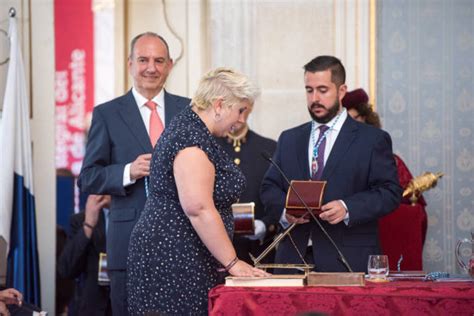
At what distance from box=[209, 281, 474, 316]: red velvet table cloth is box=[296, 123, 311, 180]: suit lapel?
1.18 metres

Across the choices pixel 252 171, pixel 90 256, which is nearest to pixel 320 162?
pixel 252 171

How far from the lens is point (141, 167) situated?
175 inches

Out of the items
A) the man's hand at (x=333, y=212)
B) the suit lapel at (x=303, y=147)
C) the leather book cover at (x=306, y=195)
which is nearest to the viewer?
the leather book cover at (x=306, y=195)

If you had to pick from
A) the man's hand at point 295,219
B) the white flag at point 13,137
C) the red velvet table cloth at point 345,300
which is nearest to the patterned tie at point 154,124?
the man's hand at point 295,219

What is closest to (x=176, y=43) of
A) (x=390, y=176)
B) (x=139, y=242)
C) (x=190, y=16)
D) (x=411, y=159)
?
(x=190, y=16)

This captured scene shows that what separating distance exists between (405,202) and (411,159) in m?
0.56

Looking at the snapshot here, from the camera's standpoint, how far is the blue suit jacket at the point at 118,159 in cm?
459

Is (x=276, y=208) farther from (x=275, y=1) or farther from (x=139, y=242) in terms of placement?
(x=275, y=1)

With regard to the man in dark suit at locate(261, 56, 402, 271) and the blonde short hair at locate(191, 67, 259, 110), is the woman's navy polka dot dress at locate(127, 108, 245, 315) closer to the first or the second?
the blonde short hair at locate(191, 67, 259, 110)

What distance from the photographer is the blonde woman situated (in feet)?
12.0

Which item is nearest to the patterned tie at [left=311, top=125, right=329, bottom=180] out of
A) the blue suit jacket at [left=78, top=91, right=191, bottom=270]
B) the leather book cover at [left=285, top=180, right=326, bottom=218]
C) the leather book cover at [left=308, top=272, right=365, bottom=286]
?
the leather book cover at [left=285, top=180, right=326, bottom=218]

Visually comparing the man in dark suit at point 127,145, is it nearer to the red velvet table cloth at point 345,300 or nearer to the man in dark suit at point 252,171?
the man in dark suit at point 252,171

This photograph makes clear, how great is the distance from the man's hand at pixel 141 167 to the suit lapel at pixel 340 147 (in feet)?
2.54

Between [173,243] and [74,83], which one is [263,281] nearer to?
[173,243]
